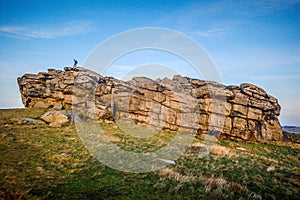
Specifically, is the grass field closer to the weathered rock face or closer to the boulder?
the boulder

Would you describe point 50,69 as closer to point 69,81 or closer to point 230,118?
point 69,81

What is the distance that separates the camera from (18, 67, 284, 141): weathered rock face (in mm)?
41094

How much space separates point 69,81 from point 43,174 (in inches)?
1749

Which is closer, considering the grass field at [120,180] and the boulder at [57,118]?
the grass field at [120,180]

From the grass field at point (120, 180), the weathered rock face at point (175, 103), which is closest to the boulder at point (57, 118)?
the weathered rock face at point (175, 103)

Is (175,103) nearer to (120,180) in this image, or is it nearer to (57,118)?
(57,118)

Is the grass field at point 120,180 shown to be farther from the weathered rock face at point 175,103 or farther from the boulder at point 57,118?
the weathered rock face at point 175,103

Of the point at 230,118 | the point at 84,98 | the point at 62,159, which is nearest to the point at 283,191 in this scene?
the point at 62,159

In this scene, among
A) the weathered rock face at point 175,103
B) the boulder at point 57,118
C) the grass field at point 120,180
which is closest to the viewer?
the grass field at point 120,180

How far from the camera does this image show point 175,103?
43438 millimetres

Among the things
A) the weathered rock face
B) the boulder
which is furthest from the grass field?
the weathered rock face

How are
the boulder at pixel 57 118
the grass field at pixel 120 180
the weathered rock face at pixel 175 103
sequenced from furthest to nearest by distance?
the weathered rock face at pixel 175 103, the boulder at pixel 57 118, the grass field at pixel 120 180

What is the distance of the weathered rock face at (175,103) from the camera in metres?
41.1

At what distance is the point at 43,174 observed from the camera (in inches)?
480
